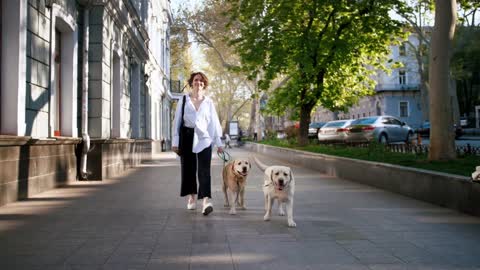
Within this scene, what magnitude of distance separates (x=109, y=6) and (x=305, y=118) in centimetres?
1051

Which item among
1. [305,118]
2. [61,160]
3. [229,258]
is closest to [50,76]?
[61,160]

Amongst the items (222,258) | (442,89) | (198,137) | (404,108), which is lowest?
(222,258)

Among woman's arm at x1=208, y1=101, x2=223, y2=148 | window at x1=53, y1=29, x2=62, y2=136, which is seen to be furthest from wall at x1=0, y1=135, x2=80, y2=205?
woman's arm at x1=208, y1=101, x2=223, y2=148

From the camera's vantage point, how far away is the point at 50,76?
9664 millimetres

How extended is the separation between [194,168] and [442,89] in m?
5.79


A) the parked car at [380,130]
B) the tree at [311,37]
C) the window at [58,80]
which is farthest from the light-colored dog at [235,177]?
the parked car at [380,130]

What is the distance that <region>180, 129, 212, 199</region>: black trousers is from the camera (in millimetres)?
6801

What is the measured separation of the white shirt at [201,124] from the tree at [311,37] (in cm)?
1104

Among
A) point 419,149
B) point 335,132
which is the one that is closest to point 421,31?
point 335,132

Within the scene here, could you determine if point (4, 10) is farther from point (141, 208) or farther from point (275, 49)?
point (275, 49)

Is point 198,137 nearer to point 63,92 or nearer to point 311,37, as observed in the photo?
point 63,92

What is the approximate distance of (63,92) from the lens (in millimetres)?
11117

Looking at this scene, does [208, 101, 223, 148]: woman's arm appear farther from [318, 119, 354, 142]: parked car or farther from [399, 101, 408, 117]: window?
[399, 101, 408, 117]: window

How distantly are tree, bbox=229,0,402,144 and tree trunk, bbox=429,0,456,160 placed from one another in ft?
22.9
